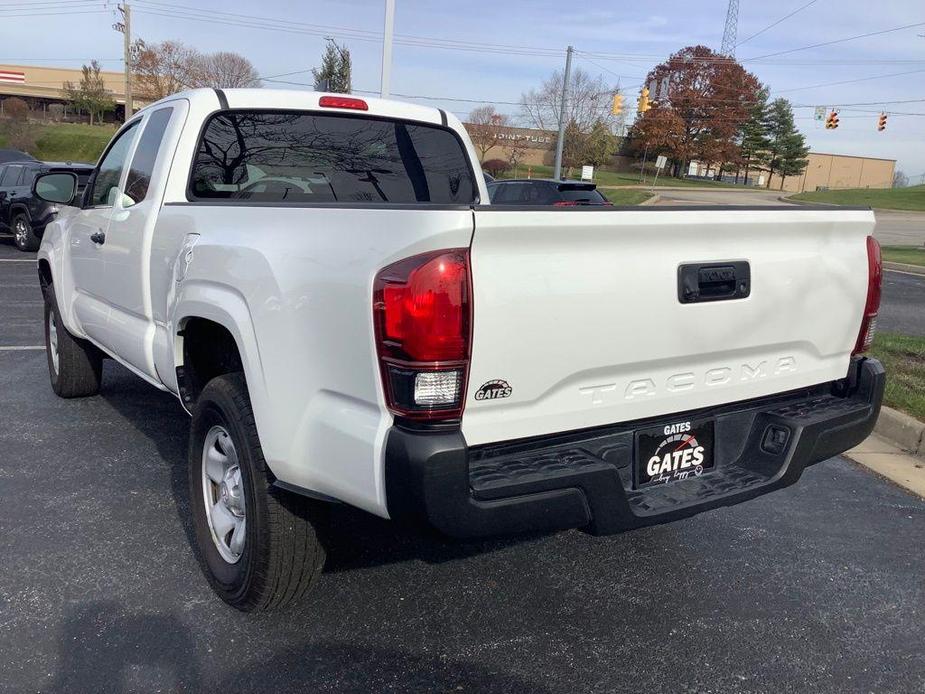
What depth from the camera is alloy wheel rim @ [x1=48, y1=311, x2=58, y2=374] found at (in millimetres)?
5663

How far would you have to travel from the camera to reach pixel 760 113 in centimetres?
8181

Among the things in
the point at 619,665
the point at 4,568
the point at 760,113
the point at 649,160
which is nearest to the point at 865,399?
the point at 619,665

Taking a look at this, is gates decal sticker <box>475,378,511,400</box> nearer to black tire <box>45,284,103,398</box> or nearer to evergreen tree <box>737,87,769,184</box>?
black tire <box>45,284,103,398</box>

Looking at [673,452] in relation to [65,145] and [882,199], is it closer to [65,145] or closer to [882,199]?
[65,145]

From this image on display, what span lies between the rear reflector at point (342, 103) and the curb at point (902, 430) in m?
3.52

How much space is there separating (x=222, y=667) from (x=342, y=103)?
275 centimetres

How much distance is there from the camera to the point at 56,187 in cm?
530

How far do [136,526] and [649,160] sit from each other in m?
78.7

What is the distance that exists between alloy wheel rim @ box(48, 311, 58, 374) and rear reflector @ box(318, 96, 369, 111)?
2.74m

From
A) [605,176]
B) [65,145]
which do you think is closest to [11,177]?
[65,145]

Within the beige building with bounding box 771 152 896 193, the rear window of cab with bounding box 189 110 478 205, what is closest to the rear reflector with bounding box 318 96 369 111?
the rear window of cab with bounding box 189 110 478 205

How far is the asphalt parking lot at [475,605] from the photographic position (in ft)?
8.95

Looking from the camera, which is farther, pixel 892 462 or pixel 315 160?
pixel 892 462

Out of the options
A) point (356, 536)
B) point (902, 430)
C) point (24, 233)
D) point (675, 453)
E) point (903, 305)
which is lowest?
point (24, 233)
